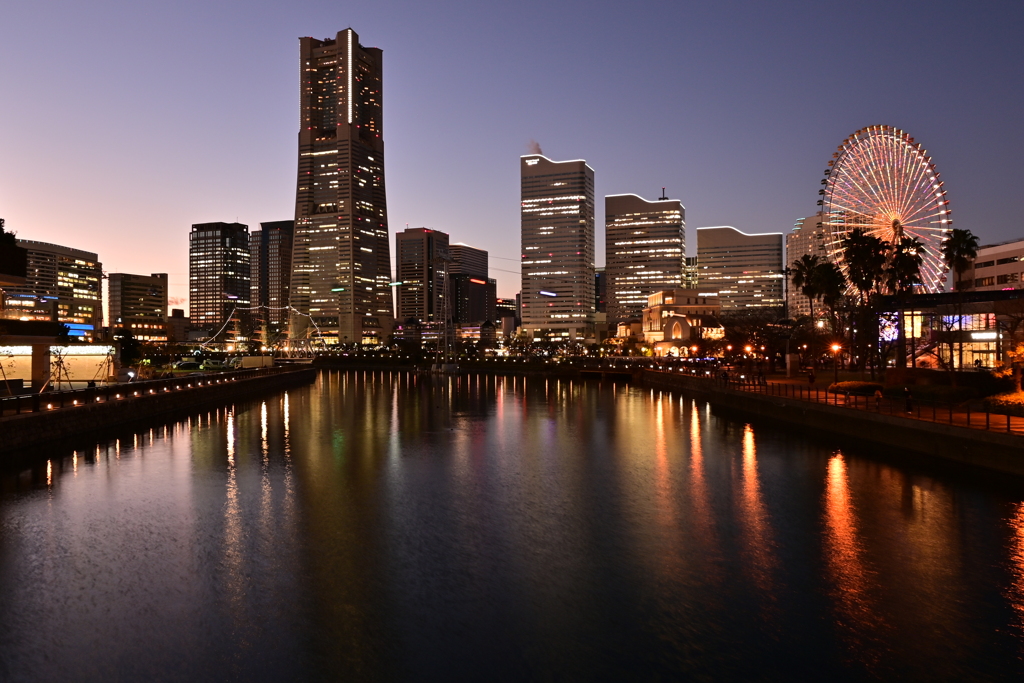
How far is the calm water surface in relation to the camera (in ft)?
39.0

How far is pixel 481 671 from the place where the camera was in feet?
37.7

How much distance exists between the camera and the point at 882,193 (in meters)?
59.4

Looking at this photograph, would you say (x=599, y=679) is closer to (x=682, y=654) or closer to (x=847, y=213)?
(x=682, y=654)

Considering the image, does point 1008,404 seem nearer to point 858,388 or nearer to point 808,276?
point 858,388

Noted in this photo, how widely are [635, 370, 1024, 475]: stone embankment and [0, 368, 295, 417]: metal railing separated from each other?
42.7 meters

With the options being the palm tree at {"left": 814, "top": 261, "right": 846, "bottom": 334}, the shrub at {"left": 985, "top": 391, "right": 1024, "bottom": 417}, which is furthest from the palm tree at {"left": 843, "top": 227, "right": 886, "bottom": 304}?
the shrub at {"left": 985, "top": 391, "right": 1024, "bottom": 417}

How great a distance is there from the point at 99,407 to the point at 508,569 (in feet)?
118

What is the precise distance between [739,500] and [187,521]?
1809 centimetres

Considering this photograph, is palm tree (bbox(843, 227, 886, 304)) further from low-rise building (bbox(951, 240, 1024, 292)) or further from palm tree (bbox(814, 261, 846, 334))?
low-rise building (bbox(951, 240, 1024, 292))

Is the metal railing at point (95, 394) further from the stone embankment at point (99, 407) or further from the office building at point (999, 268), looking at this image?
the office building at point (999, 268)

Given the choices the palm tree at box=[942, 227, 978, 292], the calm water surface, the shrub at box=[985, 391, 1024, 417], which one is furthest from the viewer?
the palm tree at box=[942, 227, 978, 292]

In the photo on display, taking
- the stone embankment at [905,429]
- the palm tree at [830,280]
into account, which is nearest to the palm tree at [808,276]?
the palm tree at [830,280]

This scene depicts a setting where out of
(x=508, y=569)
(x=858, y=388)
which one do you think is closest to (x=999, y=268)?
Answer: (x=858, y=388)

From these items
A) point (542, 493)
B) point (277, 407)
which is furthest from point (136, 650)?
point (277, 407)
